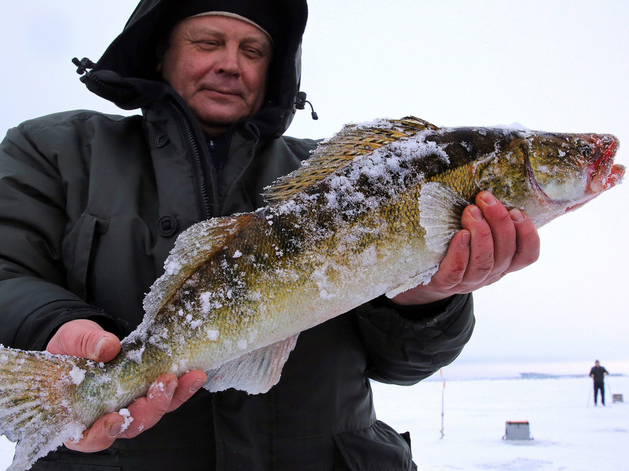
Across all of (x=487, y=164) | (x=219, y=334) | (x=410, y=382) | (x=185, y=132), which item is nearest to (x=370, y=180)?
(x=487, y=164)

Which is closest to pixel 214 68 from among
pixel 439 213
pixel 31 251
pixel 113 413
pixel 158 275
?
pixel 158 275

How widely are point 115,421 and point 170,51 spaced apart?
7.04 feet

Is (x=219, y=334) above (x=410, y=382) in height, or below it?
above

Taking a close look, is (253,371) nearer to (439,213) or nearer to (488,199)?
(439,213)

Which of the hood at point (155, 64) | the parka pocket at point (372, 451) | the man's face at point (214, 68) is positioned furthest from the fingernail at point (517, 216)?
the man's face at point (214, 68)

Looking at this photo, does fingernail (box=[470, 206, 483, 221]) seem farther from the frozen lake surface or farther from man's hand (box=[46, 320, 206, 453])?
the frozen lake surface

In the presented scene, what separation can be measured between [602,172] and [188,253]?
1.91 m

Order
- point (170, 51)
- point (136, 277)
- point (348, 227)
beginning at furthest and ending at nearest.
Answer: point (170, 51) < point (136, 277) < point (348, 227)

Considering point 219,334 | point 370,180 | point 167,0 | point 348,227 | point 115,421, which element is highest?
point 167,0

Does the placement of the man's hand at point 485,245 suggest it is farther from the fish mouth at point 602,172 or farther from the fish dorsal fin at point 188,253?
the fish dorsal fin at point 188,253

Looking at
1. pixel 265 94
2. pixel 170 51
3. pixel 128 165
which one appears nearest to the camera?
pixel 128 165

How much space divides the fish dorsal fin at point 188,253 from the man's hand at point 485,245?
88 centimetres

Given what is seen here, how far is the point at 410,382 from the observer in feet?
8.15

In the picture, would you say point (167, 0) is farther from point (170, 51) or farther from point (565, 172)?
point (565, 172)
